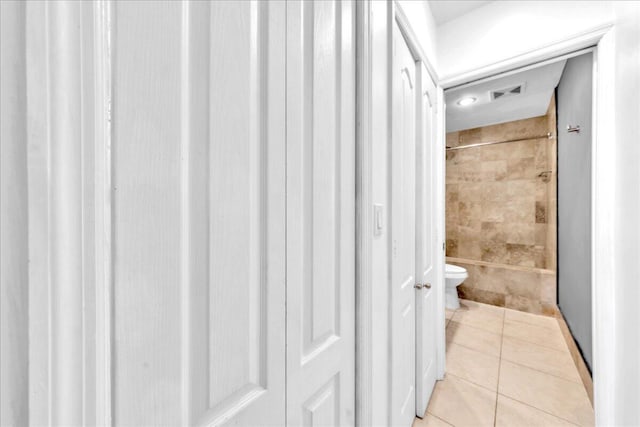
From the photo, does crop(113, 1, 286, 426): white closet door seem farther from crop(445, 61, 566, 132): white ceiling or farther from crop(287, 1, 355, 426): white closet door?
crop(445, 61, 566, 132): white ceiling

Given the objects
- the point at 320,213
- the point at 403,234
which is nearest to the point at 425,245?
the point at 403,234

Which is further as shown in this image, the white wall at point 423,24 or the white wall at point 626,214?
the white wall at point 423,24

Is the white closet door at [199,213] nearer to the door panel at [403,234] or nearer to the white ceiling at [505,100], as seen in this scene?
the door panel at [403,234]

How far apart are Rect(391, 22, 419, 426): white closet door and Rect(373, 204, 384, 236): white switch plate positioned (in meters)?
0.09

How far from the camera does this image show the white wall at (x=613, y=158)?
1049 millimetres

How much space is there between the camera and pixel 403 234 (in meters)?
1.22

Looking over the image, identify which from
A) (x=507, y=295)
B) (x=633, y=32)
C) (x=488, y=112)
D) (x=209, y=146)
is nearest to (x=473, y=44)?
(x=633, y=32)

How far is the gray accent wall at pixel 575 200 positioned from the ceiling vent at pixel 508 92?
299mm

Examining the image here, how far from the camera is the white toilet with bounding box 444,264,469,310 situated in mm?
2883

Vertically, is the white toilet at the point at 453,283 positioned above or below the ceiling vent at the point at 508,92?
below

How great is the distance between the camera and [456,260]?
3.64m

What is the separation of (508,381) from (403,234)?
1.46 m

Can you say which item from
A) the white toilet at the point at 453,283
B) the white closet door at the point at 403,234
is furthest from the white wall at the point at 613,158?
the white toilet at the point at 453,283

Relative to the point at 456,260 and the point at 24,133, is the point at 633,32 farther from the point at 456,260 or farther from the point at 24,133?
the point at 456,260
